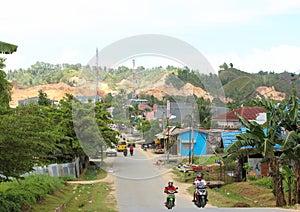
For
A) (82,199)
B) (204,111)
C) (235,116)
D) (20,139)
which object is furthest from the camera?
(235,116)

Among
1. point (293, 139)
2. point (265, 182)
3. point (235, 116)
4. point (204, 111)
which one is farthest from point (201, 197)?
point (235, 116)

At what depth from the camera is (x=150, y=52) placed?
1688 centimetres

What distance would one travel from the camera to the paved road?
48.4ft

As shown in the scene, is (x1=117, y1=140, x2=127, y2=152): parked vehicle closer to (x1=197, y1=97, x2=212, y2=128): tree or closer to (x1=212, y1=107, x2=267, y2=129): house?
(x1=212, y1=107, x2=267, y2=129): house

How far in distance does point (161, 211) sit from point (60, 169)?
12.1m

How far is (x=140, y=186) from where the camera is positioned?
2041cm

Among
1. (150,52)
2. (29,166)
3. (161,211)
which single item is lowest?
(161,211)

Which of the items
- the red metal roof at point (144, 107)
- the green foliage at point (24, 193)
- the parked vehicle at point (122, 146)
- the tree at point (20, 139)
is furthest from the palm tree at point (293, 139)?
the red metal roof at point (144, 107)

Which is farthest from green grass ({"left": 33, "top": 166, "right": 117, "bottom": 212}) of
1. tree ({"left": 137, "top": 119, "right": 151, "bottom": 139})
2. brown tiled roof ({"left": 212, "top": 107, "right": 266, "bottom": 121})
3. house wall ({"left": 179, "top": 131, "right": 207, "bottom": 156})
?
brown tiled roof ({"left": 212, "top": 107, "right": 266, "bottom": 121})

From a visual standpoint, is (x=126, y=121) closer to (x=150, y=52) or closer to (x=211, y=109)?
(x=211, y=109)

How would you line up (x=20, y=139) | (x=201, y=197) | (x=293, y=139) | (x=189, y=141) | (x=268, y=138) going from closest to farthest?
1. (x=20, y=139)
2. (x=201, y=197)
3. (x=293, y=139)
4. (x=268, y=138)
5. (x=189, y=141)

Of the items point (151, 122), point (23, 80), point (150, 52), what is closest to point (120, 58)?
point (150, 52)

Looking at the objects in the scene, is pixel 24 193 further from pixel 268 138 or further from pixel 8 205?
pixel 268 138

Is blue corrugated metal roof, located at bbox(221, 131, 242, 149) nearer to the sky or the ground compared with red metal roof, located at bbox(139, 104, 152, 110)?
nearer to the ground
